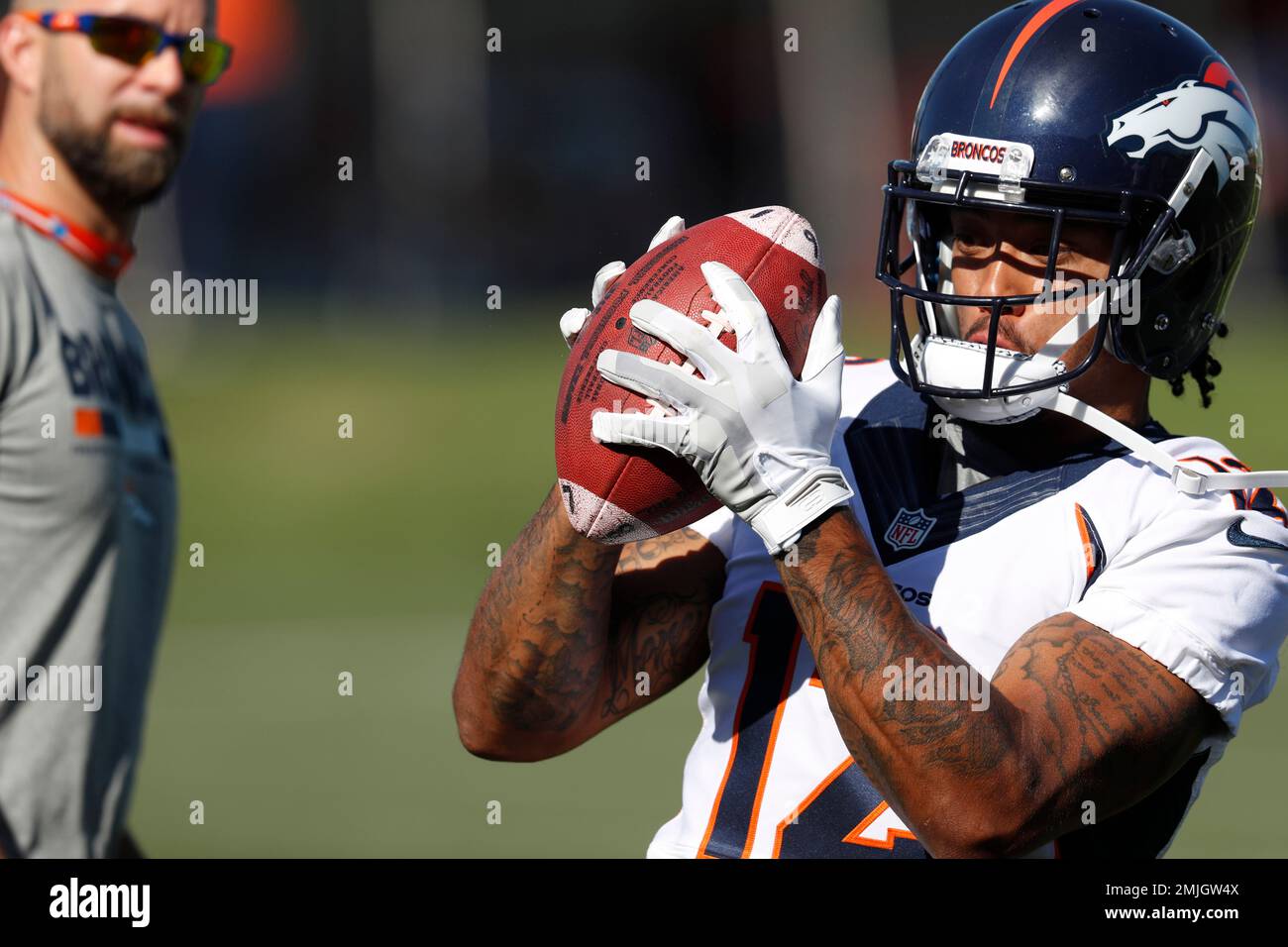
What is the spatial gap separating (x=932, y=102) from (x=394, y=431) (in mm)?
8937

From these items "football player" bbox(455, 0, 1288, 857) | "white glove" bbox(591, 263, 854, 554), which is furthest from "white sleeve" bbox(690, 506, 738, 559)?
"white glove" bbox(591, 263, 854, 554)

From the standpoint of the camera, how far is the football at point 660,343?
217 centimetres

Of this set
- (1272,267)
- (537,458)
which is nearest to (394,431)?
(537,458)

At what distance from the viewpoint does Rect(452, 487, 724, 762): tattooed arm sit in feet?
7.70

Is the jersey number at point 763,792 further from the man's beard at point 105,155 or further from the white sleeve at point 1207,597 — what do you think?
the man's beard at point 105,155

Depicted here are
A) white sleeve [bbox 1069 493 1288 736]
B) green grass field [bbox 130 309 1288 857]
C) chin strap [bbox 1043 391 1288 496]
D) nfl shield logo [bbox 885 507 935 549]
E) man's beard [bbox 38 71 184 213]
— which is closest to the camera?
man's beard [bbox 38 71 184 213]

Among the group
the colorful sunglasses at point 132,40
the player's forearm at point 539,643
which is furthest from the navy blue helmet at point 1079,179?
the colorful sunglasses at point 132,40

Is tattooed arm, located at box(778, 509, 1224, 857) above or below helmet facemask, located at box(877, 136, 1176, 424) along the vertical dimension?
below

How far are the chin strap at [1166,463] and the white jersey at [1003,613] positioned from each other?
2 centimetres

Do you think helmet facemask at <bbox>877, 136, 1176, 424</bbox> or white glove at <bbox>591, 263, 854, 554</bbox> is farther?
helmet facemask at <bbox>877, 136, 1176, 424</bbox>

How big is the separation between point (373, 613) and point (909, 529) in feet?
17.8

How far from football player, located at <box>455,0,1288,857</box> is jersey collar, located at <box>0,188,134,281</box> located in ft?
2.16

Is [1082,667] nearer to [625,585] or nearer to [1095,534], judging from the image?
[1095,534]

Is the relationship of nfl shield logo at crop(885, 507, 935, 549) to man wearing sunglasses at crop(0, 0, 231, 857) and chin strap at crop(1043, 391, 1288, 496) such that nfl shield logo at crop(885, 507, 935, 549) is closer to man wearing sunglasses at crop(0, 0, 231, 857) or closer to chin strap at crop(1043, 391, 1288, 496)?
chin strap at crop(1043, 391, 1288, 496)
